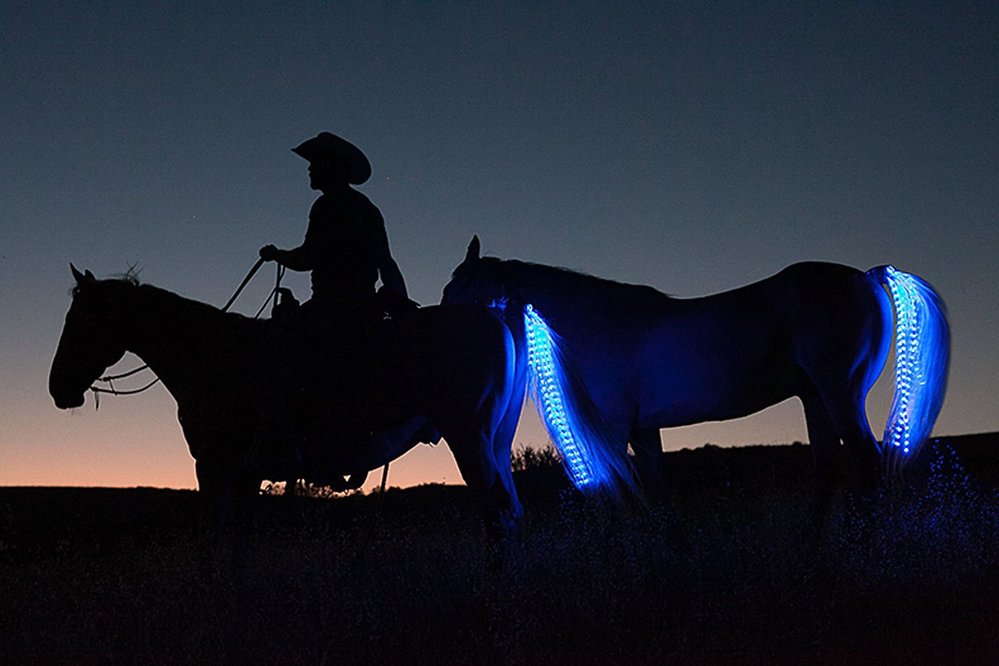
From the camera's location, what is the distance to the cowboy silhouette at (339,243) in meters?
7.21

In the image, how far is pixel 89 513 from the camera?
1717 centimetres

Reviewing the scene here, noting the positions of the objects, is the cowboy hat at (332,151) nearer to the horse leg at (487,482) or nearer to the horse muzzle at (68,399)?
the horse leg at (487,482)

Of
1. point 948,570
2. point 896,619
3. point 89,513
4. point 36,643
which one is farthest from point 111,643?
point 89,513

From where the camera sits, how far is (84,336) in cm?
734

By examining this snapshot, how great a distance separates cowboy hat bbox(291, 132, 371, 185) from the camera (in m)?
7.36

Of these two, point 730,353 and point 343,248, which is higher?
point 343,248

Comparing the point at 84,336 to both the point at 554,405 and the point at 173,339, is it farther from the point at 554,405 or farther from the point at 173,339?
the point at 554,405

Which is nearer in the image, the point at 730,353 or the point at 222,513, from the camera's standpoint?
the point at 222,513

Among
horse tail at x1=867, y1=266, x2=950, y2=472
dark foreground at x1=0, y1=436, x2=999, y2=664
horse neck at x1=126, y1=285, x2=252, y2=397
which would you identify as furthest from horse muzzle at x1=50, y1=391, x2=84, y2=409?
horse tail at x1=867, y1=266, x2=950, y2=472

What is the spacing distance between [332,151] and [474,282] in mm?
2052

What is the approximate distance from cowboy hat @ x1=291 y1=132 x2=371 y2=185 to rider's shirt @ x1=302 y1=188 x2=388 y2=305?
0.85 ft

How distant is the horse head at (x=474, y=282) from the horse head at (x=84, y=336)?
2.81 m

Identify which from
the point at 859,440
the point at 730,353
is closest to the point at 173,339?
the point at 730,353

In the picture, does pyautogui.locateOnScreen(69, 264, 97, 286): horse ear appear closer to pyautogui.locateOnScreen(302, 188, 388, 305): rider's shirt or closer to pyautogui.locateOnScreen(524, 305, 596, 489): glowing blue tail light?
pyautogui.locateOnScreen(302, 188, 388, 305): rider's shirt
